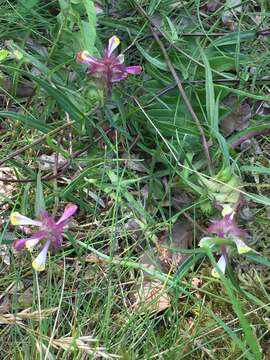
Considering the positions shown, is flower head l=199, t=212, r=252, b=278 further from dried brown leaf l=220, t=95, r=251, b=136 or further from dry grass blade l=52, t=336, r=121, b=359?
dried brown leaf l=220, t=95, r=251, b=136

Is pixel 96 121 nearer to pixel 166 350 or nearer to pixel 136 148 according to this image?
pixel 136 148

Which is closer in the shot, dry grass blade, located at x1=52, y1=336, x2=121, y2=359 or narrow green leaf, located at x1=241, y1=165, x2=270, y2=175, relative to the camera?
dry grass blade, located at x1=52, y1=336, x2=121, y2=359

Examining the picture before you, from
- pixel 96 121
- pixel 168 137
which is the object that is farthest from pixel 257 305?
pixel 96 121

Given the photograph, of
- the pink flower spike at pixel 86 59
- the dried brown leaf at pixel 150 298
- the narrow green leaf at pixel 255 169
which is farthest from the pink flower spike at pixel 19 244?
the narrow green leaf at pixel 255 169

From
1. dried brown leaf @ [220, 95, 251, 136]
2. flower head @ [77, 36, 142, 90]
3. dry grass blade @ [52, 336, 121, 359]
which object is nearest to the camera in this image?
dry grass blade @ [52, 336, 121, 359]

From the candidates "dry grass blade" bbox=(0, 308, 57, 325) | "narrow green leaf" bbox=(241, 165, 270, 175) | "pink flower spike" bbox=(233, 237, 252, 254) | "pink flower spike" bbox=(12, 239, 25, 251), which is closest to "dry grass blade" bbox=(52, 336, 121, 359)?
"dry grass blade" bbox=(0, 308, 57, 325)

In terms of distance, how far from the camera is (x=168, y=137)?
5.14 feet

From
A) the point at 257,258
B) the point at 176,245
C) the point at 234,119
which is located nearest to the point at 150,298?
the point at 176,245

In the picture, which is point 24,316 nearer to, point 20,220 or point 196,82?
point 20,220

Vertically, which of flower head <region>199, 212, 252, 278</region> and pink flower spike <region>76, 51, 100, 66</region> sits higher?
pink flower spike <region>76, 51, 100, 66</region>

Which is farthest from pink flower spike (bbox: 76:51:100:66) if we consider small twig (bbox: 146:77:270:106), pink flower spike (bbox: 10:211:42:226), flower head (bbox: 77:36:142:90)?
pink flower spike (bbox: 10:211:42:226)

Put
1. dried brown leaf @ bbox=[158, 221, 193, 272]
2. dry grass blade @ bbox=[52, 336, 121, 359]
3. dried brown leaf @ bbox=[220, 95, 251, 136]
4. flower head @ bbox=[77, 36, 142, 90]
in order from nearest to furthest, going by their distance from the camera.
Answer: dry grass blade @ bbox=[52, 336, 121, 359] → flower head @ bbox=[77, 36, 142, 90] → dried brown leaf @ bbox=[158, 221, 193, 272] → dried brown leaf @ bbox=[220, 95, 251, 136]

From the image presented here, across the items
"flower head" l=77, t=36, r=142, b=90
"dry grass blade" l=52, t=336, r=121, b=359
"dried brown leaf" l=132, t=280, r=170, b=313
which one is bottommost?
"dried brown leaf" l=132, t=280, r=170, b=313

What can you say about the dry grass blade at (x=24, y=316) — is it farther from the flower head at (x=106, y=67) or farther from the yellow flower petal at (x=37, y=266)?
the flower head at (x=106, y=67)
